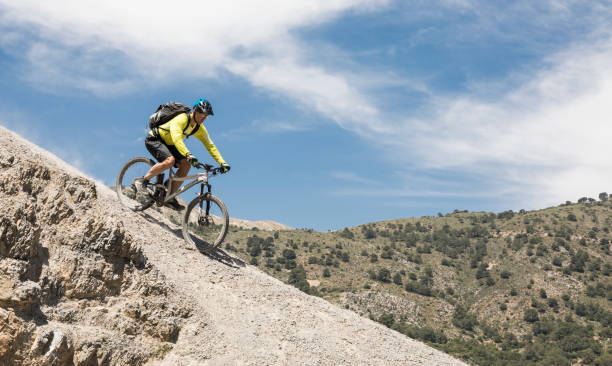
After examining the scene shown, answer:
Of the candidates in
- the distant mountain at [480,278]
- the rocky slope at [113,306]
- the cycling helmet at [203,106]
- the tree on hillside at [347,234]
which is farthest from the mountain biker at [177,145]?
Answer: the tree on hillside at [347,234]

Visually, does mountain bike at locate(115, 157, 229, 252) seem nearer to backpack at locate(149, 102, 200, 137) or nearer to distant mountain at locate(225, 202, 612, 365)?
backpack at locate(149, 102, 200, 137)

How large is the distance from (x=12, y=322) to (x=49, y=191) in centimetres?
208

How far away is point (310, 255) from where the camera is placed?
117688mm

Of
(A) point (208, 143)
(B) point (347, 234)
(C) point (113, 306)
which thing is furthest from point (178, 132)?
(B) point (347, 234)

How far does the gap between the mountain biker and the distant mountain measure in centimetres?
7765

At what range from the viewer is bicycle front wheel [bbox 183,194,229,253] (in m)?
11.8

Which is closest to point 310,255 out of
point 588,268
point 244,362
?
point 588,268

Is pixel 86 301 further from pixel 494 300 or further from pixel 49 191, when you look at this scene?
pixel 494 300

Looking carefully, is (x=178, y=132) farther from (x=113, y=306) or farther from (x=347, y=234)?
(x=347, y=234)

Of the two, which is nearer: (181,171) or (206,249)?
(206,249)

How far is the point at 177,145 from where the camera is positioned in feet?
39.3

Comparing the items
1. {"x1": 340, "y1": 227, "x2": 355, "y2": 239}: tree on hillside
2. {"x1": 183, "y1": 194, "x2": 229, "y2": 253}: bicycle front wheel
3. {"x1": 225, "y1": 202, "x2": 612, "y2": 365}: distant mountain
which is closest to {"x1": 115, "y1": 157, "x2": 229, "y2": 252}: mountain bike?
{"x1": 183, "y1": 194, "x2": 229, "y2": 253}: bicycle front wheel

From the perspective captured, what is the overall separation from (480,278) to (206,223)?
118 meters

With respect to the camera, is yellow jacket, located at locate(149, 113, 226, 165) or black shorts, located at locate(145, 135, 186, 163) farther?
black shorts, located at locate(145, 135, 186, 163)
